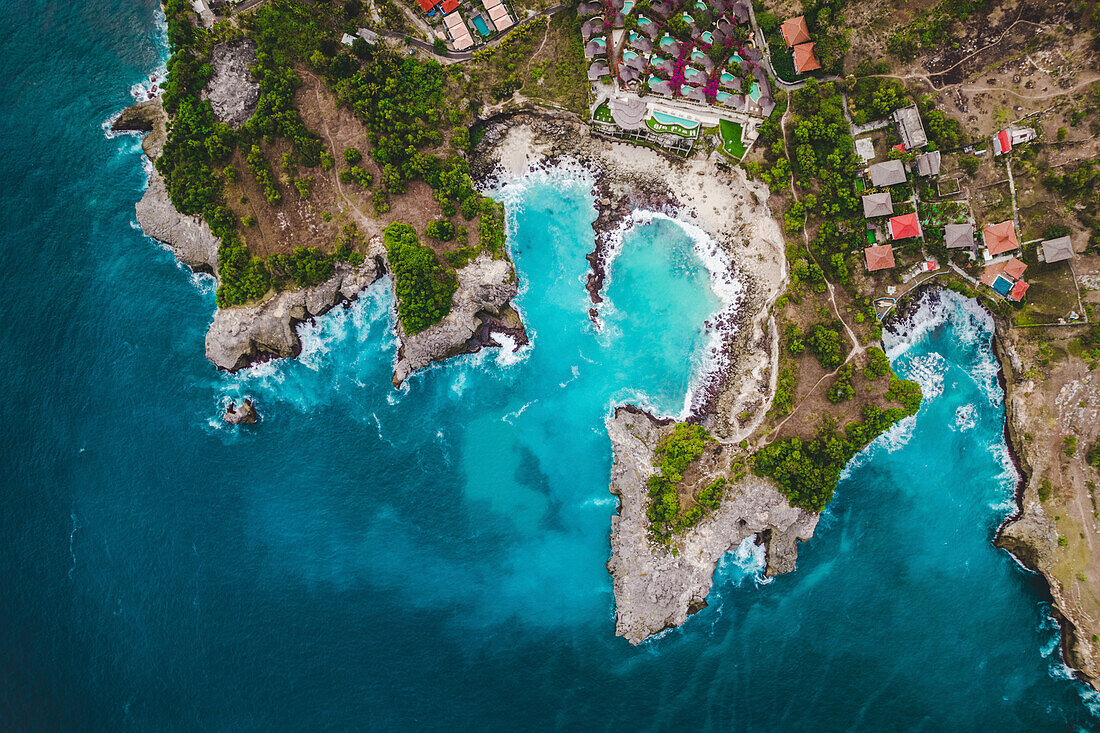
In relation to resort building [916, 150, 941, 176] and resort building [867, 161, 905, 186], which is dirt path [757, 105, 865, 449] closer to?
resort building [867, 161, 905, 186]

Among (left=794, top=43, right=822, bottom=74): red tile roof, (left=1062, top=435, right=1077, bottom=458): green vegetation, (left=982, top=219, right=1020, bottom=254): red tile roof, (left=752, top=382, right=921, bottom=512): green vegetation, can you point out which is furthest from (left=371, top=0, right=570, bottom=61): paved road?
(left=1062, top=435, right=1077, bottom=458): green vegetation

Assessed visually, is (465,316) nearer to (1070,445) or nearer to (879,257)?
(879,257)

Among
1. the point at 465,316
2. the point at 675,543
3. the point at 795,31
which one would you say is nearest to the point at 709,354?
the point at 675,543

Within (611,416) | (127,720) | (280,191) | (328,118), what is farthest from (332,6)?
(127,720)

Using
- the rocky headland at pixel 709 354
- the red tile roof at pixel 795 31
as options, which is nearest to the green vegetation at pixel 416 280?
the rocky headland at pixel 709 354

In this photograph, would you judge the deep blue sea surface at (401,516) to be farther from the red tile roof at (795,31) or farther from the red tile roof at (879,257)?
the red tile roof at (795,31)

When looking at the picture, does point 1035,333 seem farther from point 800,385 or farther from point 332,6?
point 332,6
